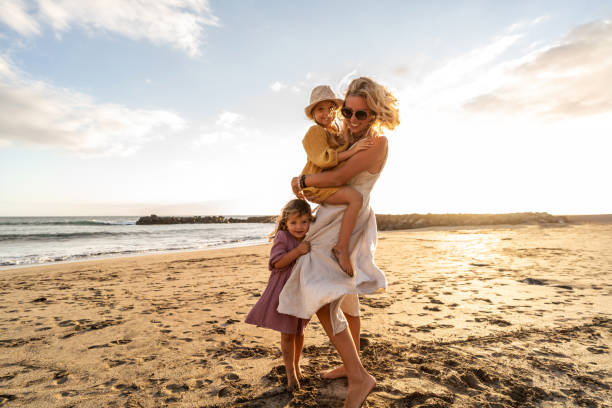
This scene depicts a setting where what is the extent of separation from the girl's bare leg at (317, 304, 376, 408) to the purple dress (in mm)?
365

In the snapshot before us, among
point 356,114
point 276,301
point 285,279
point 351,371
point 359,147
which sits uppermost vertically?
point 356,114

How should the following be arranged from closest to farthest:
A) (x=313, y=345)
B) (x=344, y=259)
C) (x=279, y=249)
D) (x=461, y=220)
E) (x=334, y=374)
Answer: (x=344, y=259) → (x=279, y=249) → (x=334, y=374) → (x=313, y=345) → (x=461, y=220)

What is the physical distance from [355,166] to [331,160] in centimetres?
15

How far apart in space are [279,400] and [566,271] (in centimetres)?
616

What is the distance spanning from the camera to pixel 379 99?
210cm

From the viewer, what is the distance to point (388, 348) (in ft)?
10.1

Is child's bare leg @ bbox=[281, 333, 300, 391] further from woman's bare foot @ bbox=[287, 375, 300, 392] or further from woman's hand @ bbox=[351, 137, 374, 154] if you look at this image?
woman's hand @ bbox=[351, 137, 374, 154]

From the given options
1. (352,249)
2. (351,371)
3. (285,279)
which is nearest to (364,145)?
(352,249)

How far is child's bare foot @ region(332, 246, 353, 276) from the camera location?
6.93ft

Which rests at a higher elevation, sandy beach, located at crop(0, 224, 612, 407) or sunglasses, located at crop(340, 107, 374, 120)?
sunglasses, located at crop(340, 107, 374, 120)

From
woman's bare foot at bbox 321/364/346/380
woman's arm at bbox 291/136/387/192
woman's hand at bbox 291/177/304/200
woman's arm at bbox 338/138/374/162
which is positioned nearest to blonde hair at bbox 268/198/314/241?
woman's hand at bbox 291/177/304/200

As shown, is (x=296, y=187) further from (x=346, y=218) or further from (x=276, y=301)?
(x=276, y=301)

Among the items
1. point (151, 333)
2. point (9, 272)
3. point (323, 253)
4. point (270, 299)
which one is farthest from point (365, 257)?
point (9, 272)

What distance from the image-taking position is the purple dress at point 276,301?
241cm
